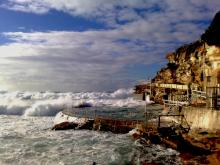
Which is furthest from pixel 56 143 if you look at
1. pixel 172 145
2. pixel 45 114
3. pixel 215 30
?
pixel 45 114

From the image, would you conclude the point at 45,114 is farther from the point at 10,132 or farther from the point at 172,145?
the point at 172,145

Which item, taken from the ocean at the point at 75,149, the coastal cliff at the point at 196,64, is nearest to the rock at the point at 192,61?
the coastal cliff at the point at 196,64

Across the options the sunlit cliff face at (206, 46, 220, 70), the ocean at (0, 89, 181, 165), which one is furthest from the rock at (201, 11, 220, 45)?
the ocean at (0, 89, 181, 165)

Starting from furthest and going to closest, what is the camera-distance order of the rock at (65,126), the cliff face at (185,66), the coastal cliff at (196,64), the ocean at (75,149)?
1. the cliff face at (185,66)
2. the coastal cliff at (196,64)
3. the rock at (65,126)
4. the ocean at (75,149)

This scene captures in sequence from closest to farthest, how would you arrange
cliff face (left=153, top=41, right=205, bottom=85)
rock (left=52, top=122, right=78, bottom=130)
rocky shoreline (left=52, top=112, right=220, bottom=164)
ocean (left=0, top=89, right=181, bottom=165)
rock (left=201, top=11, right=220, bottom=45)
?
rocky shoreline (left=52, top=112, right=220, bottom=164), ocean (left=0, top=89, right=181, bottom=165), rock (left=52, top=122, right=78, bottom=130), rock (left=201, top=11, right=220, bottom=45), cliff face (left=153, top=41, right=205, bottom=85)

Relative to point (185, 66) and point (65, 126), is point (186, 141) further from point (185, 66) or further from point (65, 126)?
point (185, 66)

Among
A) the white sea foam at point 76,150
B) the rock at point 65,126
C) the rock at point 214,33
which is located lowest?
the white sea foam at point 76,150

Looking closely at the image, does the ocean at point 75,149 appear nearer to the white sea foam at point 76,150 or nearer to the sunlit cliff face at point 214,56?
the white sea foam at point 76,150

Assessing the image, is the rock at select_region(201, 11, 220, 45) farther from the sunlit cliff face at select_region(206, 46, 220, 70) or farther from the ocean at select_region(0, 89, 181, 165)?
the ocean at select_region(0, 89, 181, 165)

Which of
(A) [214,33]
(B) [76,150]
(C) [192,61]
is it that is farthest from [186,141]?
(C) [192,61]

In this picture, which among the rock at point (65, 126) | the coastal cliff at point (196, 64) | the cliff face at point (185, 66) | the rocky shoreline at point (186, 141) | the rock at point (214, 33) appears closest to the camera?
the rocky shoreline at point (186, 141)

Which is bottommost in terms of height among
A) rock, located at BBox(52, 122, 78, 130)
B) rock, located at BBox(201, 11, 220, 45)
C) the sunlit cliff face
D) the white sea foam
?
the white sea foam

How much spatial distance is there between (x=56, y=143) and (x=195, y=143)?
A: 9.22 metres

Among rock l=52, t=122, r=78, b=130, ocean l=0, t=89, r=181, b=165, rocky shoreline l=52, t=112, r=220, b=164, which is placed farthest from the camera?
rock l=52, t=122, r=78, b=130
